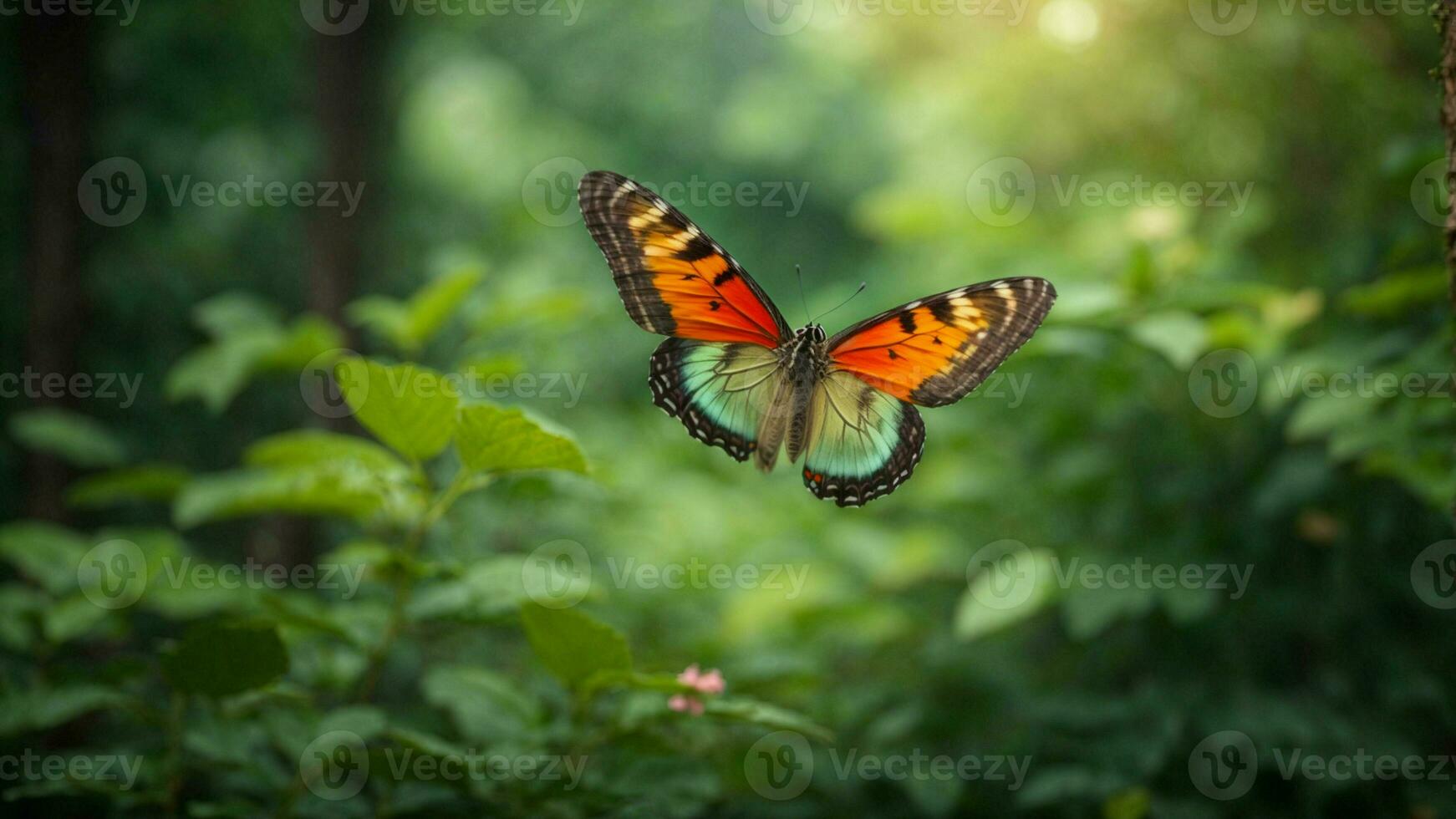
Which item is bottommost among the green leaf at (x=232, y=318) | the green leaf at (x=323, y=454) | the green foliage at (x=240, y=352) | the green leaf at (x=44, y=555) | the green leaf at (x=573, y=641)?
the green leaf at (x=44, y=555)

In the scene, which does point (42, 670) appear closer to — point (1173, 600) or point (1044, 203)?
point (1173, 600)

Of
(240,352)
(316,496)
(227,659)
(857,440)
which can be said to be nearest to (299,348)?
(240,352)

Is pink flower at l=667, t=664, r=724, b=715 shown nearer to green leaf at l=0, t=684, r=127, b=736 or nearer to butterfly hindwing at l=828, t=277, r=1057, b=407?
Answer: butterfly hindwing at l=828, t=277, r=1057, b=407

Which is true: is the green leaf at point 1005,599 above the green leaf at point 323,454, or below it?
below

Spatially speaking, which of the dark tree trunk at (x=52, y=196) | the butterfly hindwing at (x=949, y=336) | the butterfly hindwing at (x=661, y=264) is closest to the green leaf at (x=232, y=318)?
the butterfly hindwing at (x=661, y=264)

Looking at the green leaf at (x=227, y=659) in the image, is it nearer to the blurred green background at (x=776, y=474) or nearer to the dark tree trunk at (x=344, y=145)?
the blurred green background at (x=776, y=474)
